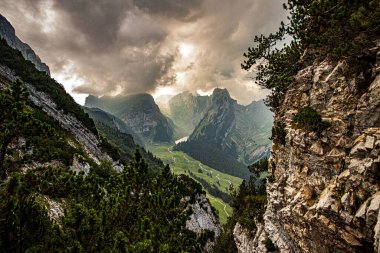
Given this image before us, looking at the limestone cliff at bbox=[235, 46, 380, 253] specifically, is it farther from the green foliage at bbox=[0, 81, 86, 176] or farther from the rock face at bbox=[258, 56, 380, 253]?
the green foliage at bbox=[0, 81, 86, 176]

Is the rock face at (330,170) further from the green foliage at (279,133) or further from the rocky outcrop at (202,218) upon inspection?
the rocky outcrop at (202,218)

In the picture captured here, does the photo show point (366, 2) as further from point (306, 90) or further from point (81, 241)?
point (81, 241)

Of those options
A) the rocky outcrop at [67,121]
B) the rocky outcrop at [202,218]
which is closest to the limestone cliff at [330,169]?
the rocky outcrop at [202,218]

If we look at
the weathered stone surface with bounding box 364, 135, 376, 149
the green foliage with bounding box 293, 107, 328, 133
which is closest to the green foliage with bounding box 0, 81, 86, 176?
the weathered stone surface with bounding box 364, 135, 376, 149

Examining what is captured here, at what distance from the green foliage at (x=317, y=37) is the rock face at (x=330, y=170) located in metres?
1.98

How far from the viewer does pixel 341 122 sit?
2642cm

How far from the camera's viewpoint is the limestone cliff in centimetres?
2027

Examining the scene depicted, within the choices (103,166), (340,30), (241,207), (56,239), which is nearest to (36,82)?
(103,166)

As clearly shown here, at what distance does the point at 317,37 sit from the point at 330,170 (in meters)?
15.3

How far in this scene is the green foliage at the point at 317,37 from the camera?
2552 cm

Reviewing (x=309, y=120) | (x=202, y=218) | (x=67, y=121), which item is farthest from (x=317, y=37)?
(x=67, y=121)

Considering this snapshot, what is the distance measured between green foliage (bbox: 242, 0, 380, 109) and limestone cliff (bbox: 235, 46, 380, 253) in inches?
68.5

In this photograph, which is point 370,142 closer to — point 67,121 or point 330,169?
point 330,169

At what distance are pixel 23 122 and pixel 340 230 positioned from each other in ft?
86.6
